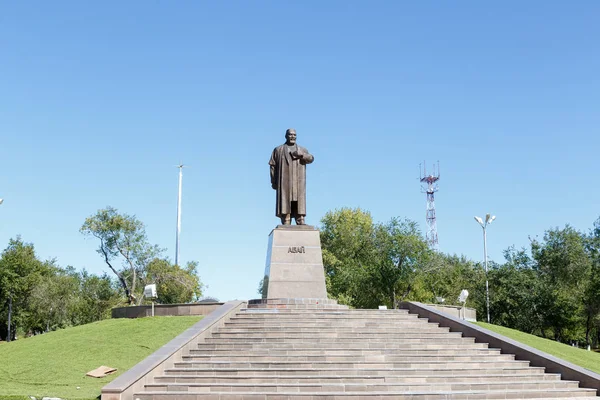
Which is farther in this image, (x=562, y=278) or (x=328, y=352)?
(x=562, y=278)

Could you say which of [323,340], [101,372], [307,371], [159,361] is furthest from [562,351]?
[101,372]

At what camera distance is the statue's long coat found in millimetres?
20094

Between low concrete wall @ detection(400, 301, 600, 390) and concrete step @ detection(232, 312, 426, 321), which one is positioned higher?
concrete step @ detection(232, 312, 426, 321)

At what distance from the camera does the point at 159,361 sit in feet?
41.8

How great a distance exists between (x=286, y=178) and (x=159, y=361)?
868cm

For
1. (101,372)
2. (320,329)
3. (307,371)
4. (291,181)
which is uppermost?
(291,181)

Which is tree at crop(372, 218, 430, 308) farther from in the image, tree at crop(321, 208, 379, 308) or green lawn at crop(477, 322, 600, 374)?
green lawn at crop(477, 322, 600, 374)

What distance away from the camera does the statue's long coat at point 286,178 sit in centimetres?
2009

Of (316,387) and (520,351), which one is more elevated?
(520,351)

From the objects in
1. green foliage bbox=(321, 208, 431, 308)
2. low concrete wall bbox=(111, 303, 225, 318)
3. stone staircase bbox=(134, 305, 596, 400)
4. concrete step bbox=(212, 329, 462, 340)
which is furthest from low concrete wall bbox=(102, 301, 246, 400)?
green foliage bbox=(321, 208, 431, 308)

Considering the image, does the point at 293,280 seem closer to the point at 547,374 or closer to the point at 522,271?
the point at 547,374

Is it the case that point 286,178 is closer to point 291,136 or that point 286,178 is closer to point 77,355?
point 291,136

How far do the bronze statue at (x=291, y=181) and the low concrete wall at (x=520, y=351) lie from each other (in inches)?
189

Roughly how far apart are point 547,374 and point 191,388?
7.48m
